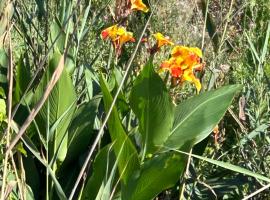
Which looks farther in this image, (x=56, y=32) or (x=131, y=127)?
(x=56, y=32)

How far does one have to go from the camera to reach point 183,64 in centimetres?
176

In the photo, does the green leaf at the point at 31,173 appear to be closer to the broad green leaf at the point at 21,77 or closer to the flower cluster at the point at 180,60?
the broad green leaf at the point at 21,77

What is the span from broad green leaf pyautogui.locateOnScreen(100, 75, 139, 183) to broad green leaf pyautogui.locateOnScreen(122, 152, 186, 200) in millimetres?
27

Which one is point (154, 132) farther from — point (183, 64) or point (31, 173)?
point (31, 173)

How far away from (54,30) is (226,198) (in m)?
0.89

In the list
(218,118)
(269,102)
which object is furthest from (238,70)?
(218,118)

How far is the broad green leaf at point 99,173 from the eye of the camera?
1.72m

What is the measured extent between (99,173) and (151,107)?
25cm

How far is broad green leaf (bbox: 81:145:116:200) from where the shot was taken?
1.72m

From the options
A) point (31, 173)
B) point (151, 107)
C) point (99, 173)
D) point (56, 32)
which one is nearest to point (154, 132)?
point (151, 107)

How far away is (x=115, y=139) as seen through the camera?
168 centimetres

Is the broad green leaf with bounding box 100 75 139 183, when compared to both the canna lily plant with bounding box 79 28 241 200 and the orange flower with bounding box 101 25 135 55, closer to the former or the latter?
the canna lily plant with bounding box 79 28 241 200

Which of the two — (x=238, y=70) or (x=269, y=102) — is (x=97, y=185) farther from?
(x=238, y=70)

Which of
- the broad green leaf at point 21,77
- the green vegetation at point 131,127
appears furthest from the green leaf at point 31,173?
the broad green leaf at point 21,77
